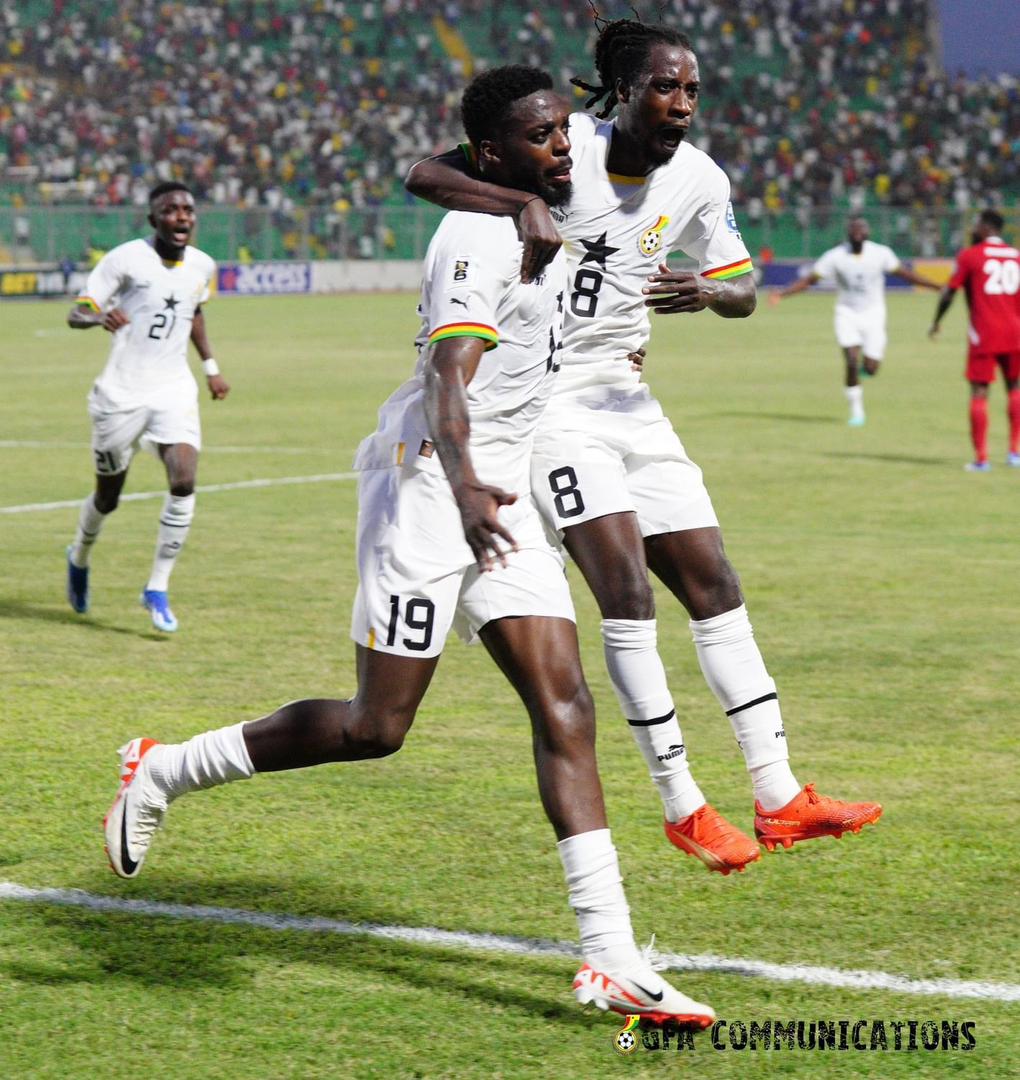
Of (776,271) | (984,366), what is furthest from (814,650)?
(776,271)

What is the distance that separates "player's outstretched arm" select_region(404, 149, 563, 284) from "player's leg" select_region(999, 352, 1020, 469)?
13741mm

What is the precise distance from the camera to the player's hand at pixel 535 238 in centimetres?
439

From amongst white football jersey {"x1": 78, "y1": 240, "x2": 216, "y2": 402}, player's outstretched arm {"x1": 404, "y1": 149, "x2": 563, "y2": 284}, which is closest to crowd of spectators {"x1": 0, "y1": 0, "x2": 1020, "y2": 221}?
white football jersey {"x1": 78, "y1": 240, "x2": 216, "y2": 402}

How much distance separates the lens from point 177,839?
231 inches

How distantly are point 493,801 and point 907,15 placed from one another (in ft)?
206

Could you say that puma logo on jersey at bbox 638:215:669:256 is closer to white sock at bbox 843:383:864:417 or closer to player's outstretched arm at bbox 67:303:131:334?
player's outstretched arm at bbox 67:303:131:334

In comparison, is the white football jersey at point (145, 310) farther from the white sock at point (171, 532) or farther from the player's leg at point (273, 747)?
the player's leg at point (273, 747)

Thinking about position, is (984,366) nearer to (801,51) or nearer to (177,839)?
(177,839)

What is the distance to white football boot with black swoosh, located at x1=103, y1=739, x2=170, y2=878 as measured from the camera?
16.3 ft

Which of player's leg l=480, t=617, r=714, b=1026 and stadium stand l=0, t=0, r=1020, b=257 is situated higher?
stadium stand l=0, t=0, r=1020, b=257

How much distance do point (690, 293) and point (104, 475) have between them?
214 inches

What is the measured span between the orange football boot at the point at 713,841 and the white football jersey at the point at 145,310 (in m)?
5.71

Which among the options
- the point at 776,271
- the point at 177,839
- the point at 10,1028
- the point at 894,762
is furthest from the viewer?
the point at 776,271

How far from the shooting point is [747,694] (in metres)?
5.61
